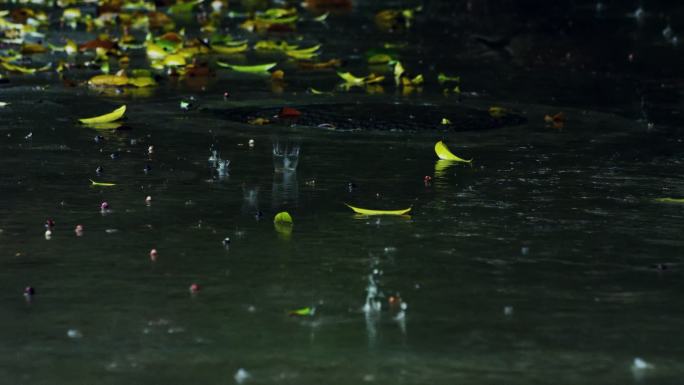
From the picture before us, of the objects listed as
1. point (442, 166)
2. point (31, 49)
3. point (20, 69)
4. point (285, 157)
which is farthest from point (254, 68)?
point (442, 166)

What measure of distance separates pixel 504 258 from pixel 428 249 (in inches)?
14.0

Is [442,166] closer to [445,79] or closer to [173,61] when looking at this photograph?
[445,79]

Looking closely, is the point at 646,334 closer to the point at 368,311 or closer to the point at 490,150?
the point at 368,311

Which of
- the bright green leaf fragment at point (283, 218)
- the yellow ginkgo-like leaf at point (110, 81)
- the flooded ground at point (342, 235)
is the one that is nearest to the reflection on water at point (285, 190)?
the flooded ground at point (342, 235)

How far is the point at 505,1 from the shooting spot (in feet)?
64.5

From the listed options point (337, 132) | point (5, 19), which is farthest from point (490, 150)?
point (5, 19)

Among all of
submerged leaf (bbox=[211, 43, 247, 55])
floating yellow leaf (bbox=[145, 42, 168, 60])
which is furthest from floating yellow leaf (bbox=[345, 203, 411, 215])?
submerged leaf (bbox=[211, 43, 247, 55])

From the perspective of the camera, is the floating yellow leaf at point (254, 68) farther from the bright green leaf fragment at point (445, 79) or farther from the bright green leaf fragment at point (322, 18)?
the bright green leaf fragment at point (322, 18)

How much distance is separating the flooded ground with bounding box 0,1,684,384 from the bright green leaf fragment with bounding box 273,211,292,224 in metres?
0.09

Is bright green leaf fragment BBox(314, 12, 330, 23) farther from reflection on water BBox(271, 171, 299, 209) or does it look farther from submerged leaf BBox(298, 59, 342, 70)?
reflection on water BBox(271, 171, 299, 209)

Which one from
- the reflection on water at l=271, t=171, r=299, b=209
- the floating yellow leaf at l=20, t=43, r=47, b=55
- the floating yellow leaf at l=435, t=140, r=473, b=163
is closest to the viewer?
the reflection on water at l=271, t=171, r=299, b=209

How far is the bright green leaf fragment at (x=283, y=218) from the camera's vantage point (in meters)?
6.91

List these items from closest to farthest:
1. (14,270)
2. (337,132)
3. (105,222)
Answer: (14,270) < (105,222) < (337,132)

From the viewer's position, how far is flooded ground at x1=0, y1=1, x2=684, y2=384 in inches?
190
